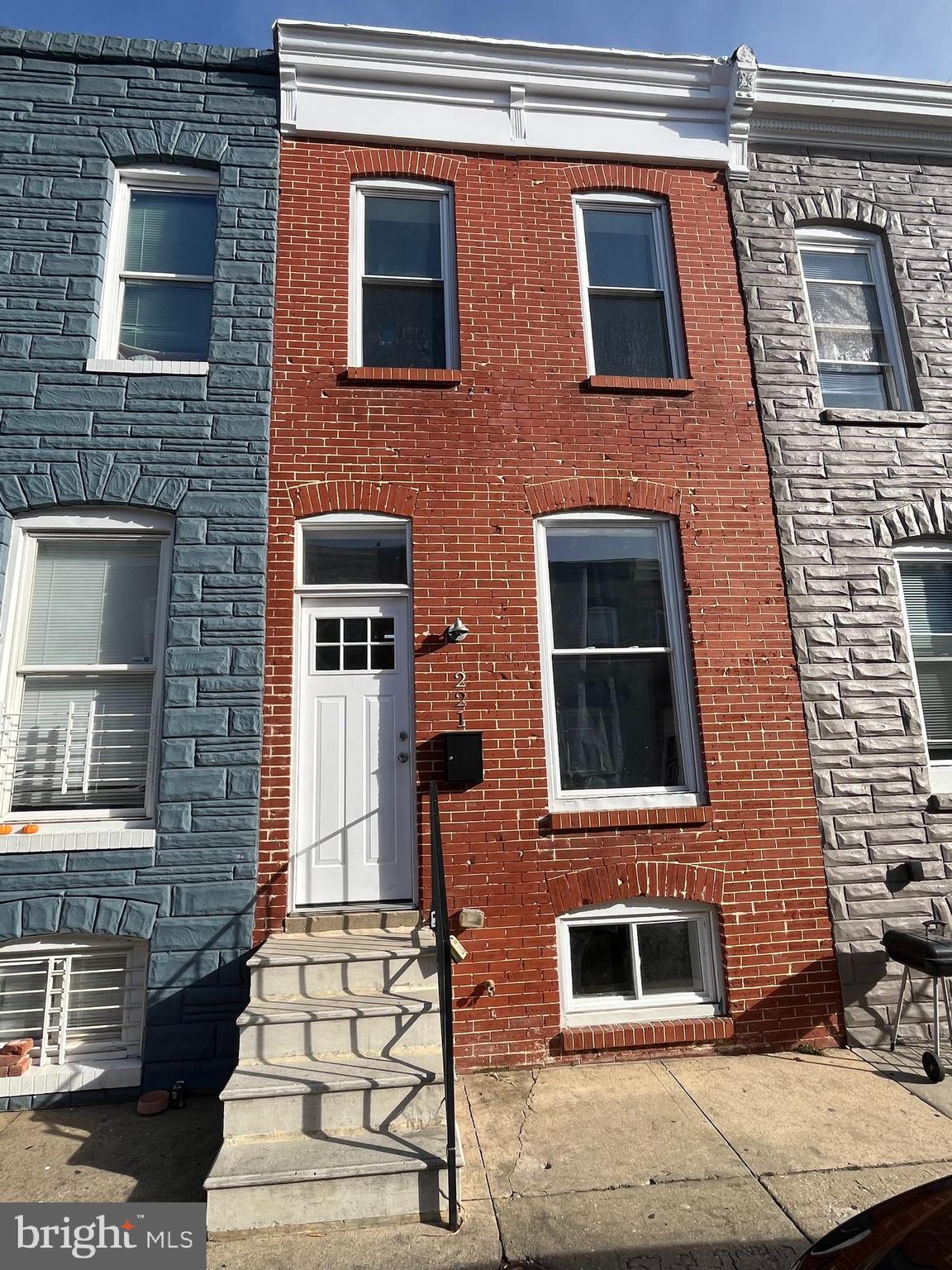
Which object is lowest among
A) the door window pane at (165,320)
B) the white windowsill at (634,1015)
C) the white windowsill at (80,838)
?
the white windowsill at (634,1015)

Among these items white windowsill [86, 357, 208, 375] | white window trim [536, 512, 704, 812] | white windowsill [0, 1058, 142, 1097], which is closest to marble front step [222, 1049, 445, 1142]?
white windowsill [0, 1058, 142, 1097]

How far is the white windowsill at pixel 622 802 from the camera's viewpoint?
5145 millimetres

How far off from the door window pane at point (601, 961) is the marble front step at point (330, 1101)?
159 centimetres

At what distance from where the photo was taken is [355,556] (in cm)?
545

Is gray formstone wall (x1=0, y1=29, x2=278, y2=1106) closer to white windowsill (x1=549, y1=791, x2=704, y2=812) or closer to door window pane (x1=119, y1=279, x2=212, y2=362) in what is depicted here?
door window pane (x1=119, y1=279, x2=212, y2=362)

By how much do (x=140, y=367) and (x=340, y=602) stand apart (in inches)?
91.4

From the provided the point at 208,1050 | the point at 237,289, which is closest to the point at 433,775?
the point at 208,1050

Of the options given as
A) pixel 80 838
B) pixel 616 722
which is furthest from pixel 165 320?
pixel 616 722

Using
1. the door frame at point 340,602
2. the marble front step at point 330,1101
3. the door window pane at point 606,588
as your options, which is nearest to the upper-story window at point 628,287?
the door window pane at point 606,588

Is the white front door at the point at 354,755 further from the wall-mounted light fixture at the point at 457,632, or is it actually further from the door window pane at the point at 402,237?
the door window pane at the point at 402,237

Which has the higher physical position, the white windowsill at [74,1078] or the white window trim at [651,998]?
the white window trim at [651,998]

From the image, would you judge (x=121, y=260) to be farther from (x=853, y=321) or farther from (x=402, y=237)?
(x=853, y=321)

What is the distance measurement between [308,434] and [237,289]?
4.47 feet

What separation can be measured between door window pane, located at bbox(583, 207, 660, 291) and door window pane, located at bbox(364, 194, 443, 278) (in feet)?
4.47
